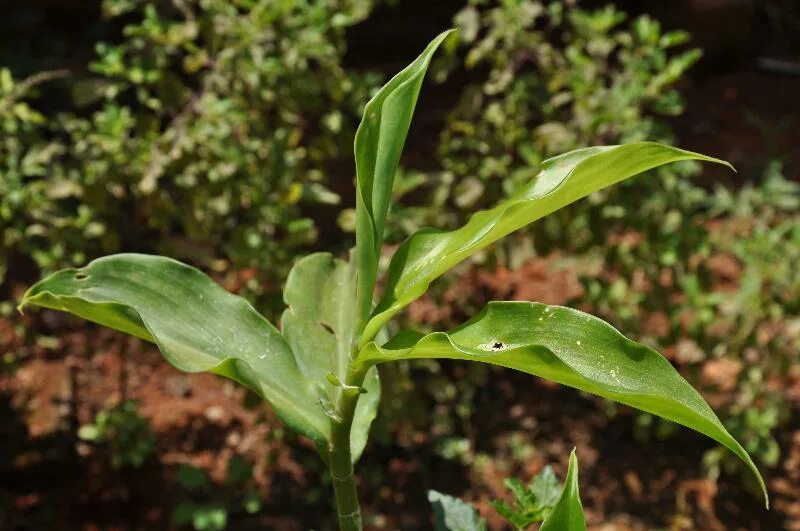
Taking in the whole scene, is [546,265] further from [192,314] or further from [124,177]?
[192,314]

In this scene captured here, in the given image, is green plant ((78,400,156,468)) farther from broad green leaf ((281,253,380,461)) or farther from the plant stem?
the plant stem

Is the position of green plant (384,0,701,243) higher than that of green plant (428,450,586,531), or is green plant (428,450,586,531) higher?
green plant (428,450,586,531)

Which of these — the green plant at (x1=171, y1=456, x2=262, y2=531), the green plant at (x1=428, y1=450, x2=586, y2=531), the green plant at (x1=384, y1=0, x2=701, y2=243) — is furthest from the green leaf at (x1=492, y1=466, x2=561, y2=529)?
the green plant at (x1=171, y1=456, x2=262, y2=531)

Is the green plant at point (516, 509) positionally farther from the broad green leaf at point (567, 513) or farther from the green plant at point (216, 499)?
the green plant at point (216, 499)

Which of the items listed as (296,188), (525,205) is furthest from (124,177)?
(525,205)

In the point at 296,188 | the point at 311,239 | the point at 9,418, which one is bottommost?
the point at 9,418

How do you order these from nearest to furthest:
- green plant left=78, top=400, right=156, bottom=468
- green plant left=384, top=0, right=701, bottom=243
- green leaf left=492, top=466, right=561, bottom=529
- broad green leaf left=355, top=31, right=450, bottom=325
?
broad green leaf left=355, top=31, right=450, bottom=325
green leaf left=492, top=466, right=561, bottom=529
green plant left=384, top=0, right=701, bottom=243
green plant left=78, top=400, right=156, bottom=468

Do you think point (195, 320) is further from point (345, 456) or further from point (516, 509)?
point (516, 509)

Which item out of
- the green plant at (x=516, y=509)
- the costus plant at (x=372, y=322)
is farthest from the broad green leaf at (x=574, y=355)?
the green plant at (x=516, y=509)

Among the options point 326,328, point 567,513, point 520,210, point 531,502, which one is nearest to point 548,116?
point 326,328
